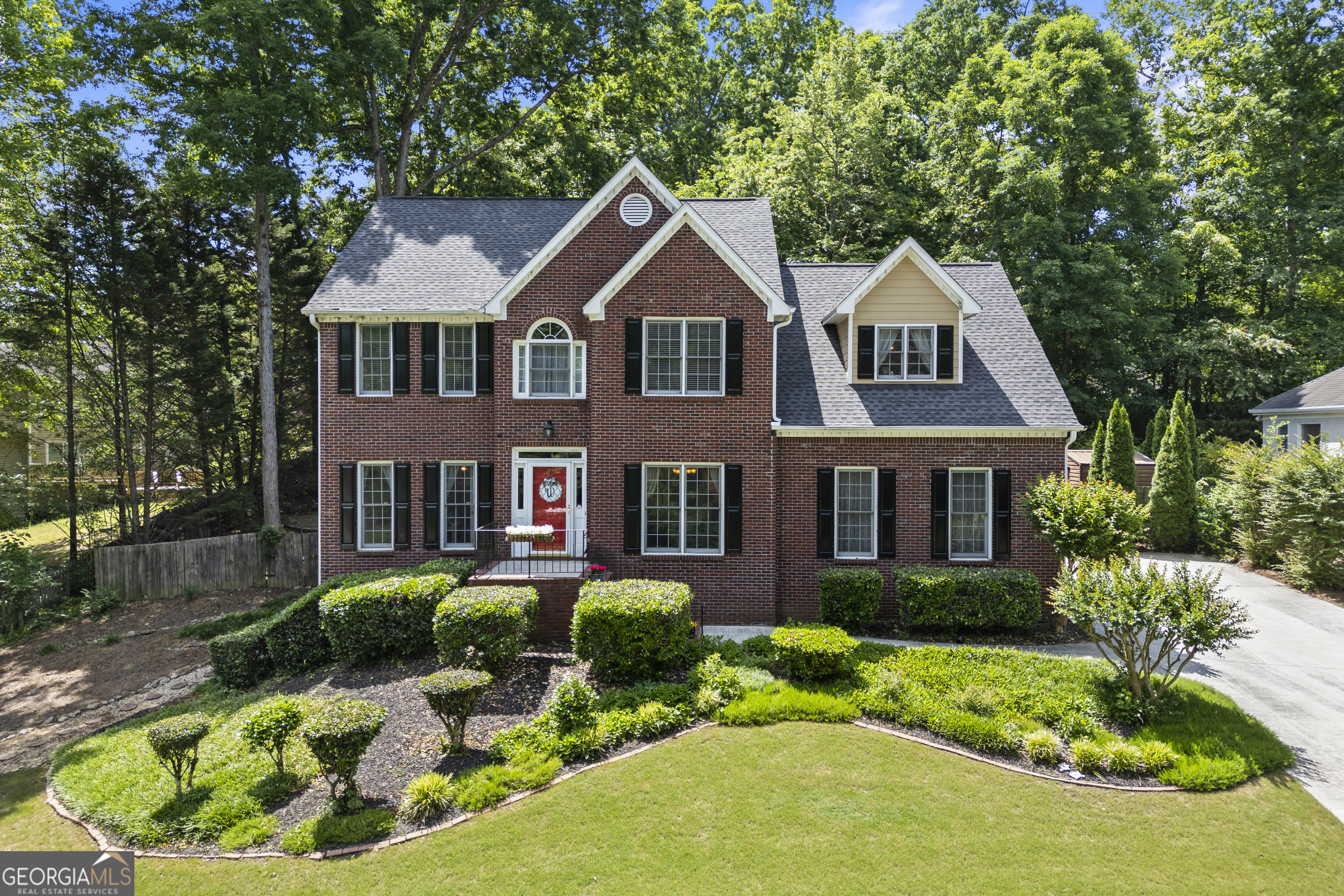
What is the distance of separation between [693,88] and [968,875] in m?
38.0

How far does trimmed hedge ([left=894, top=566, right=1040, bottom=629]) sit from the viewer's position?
12172mm

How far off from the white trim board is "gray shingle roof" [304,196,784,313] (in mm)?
838

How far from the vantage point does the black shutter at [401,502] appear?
567 inches

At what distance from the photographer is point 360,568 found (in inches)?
569

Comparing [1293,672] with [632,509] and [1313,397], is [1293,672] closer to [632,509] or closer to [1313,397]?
[632,509]

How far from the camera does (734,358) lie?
43.5 feet

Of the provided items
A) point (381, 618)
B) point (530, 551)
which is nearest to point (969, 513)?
point (530, 551)

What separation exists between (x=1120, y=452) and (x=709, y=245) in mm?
15628

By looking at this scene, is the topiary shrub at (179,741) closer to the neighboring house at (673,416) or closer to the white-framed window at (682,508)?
the neighboring house at (673,416)

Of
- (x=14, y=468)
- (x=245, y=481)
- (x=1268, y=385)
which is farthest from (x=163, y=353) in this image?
(x=1268, y=385)

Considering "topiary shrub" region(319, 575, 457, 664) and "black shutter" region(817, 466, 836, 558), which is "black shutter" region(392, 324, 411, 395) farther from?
"black shutter" region(817, 466, 836, 558)

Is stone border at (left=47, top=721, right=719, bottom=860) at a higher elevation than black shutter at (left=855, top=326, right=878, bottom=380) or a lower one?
lower

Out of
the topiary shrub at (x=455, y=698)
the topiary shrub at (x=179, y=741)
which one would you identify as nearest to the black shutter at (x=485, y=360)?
the topiary shrub at (x=455, y=698)

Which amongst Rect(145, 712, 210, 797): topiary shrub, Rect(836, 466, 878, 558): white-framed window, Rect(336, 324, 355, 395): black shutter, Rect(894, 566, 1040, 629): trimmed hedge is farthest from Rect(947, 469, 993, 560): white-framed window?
Rect(336, 324, 355, 395): black shutter
